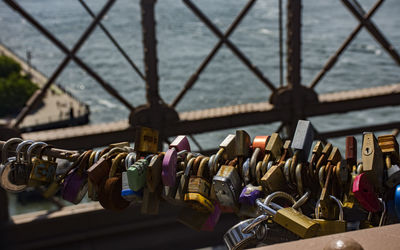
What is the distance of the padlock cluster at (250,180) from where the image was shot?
1126 millimetres

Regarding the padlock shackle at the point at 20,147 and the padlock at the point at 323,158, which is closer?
the padlock at the point at 323,158

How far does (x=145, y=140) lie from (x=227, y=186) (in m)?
0.28

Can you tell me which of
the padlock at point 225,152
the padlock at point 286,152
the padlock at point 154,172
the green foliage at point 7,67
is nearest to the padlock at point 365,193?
the padlock at point 286,152

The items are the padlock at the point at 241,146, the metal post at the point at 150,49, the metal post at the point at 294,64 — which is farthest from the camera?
the metal post at the point at 294,64

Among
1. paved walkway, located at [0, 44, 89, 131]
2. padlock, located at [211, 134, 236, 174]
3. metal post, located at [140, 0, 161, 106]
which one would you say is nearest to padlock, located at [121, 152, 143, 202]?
padlock, located at [211, 134, 236, 174]

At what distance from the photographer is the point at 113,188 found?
1.36 metres

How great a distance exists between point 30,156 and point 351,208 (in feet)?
2.80

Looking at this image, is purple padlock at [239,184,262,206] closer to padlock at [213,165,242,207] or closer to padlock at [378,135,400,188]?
padlock at [213,165,242,207]

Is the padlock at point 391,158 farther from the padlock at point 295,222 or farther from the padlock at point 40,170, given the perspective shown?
the padlock at point 40,170

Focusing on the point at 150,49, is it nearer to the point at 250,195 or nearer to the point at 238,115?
the point at 238,115

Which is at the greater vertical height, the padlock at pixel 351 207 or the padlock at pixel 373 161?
the padlock at pixel 373 161

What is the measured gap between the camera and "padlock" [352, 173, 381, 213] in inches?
42.8

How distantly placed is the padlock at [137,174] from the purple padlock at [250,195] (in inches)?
9.8

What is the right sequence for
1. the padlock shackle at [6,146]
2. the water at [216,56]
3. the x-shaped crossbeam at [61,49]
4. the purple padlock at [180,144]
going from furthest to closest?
the water at [216,56] → the x-shaped crossbeam at [61,49] → the padlock shackle at [6,146] → the purple padlock at [180,144]
